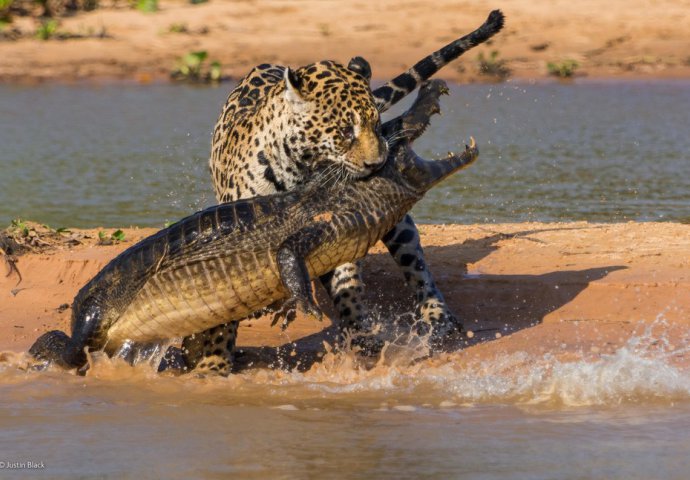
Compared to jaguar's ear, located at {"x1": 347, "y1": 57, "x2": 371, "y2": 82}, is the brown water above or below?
below

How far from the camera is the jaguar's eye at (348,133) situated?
7.10 m

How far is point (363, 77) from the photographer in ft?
25.1

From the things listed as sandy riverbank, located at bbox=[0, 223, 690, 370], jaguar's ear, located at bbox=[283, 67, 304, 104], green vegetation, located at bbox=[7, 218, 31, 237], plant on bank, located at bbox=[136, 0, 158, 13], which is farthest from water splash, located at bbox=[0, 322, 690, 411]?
plant on bank, located at bbox=[136, 0, 158, 13]

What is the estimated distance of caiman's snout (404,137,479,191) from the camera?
705 centimetres

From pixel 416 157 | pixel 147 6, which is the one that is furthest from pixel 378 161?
pixel 147 6

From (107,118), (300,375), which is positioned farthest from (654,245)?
(107,118)

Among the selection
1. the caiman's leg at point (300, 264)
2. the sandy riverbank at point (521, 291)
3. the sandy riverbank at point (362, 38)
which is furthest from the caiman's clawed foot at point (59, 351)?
the sandy riverbank at point (362, 38)

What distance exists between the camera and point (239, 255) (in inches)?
265

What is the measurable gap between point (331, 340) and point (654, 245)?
98.2 inches

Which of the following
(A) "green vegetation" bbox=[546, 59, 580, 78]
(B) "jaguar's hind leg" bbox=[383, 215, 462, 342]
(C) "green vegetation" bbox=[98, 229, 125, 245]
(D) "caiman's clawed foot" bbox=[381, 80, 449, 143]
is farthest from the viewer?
(A) "green vegetation" bbox=[546, 59, 580, 78]

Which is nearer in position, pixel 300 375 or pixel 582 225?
pixel 300 375

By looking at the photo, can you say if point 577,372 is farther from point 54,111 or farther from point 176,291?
point 54,111

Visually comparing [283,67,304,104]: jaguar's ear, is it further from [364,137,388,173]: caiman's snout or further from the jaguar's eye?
[364,137,388,173]: caiman's snout

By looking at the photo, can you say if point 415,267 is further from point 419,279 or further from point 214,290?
point 214,290
